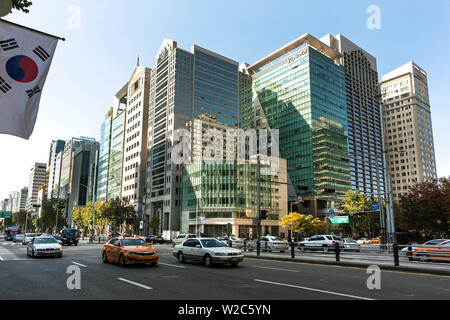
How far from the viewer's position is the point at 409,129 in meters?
156

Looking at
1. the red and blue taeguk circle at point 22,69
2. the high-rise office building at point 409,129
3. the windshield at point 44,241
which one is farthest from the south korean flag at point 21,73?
the high-rise office building at point 409,129

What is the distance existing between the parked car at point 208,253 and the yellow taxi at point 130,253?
6.94 feet

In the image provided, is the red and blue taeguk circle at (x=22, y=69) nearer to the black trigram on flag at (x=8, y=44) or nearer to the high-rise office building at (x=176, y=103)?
the black trigram on flag at (x=8, y=44)

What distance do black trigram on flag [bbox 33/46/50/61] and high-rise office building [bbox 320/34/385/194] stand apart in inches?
5493

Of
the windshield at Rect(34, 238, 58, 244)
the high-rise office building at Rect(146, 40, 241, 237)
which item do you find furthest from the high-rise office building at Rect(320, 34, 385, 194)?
the windshield at Rect(34, 238, 58, 244)

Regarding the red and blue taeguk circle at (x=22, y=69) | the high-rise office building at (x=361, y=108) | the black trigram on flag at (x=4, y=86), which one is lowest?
the black trigram on flag at (x=4, y=86)

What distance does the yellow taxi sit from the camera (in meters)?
16.0

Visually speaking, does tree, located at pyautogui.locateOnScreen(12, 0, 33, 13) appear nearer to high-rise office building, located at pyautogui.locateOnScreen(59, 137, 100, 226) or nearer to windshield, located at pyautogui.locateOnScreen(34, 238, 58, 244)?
windshield, located at pyautogui.locateOnScreen(34, 238, 58, 244)

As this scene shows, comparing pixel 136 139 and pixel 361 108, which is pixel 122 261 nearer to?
pixel 136 139

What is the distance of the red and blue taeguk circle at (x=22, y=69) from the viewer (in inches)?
353
